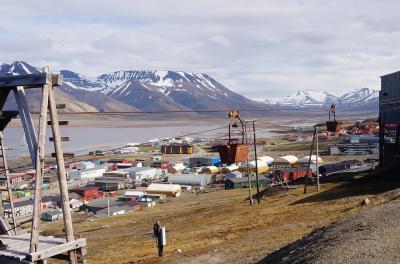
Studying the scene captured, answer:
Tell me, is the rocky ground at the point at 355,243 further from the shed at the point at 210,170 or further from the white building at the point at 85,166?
the white building at the point at 85,166

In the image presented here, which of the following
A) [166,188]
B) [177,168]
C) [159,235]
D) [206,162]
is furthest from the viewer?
[206,162]

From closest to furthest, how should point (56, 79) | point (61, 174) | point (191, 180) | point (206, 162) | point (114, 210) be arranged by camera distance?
point (56, 79) < point (61, 174) < point (114, 210) < point (191, 180) < point (206, 162)

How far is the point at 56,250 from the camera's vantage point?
9.41 meters

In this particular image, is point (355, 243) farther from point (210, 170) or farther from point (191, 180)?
point (210, 170)

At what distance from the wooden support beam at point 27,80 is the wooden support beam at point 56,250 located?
332 centimetres

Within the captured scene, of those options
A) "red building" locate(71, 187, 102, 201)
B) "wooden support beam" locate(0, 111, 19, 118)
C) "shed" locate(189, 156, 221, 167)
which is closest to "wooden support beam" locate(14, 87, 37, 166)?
"wooden support beam" locate(0, 111, 19, 118)

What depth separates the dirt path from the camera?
1173 centimetres

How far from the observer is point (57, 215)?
2498 inches

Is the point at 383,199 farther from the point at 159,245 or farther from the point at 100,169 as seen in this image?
the point at 100,169

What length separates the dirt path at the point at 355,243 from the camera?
462 inches

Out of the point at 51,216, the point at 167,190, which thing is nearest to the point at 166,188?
the point at 167,190

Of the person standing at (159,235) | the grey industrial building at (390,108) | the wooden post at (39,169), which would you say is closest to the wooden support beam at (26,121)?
the wooden post at (39,169)

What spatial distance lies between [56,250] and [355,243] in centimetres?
817

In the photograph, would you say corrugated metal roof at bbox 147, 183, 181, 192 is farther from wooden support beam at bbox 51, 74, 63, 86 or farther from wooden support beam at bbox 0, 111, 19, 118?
wooden support beam at bbox 51, 74, 63, 86
